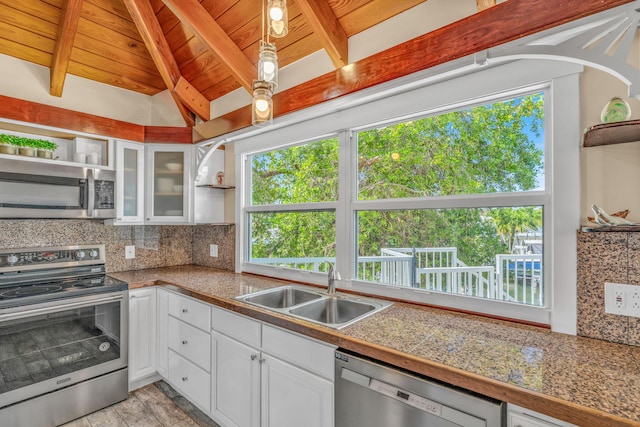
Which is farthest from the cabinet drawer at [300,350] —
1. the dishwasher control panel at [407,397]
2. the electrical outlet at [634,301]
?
the electrical outlet at [634,301]

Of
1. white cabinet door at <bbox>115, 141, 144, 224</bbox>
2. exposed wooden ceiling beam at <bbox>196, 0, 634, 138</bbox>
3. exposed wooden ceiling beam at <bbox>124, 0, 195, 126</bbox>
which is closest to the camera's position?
exposed wooden ceiling beam at <bbox>196, 0, 634, 138</bbox>

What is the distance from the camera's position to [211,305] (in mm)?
2127

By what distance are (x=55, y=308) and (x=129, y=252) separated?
37.9 inches

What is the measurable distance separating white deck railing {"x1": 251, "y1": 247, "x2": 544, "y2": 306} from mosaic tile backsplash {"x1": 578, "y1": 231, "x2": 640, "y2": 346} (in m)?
0.21

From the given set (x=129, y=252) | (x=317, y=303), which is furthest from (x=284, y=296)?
(x=129, y=252)

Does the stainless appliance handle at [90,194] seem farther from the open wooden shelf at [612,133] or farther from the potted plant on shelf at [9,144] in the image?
the open wooden shelf at [612,133]

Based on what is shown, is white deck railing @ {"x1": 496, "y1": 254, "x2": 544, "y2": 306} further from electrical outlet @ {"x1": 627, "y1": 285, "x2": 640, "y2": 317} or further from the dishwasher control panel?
the dishwasher control panel

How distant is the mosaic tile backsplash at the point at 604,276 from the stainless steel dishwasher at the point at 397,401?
0.66m

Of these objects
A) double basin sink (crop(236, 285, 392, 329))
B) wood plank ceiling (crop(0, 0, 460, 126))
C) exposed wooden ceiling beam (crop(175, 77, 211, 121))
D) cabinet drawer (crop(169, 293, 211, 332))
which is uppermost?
wood plank ceiling (crop(0, 0, 460, 126))

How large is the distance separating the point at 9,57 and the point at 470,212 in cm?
353

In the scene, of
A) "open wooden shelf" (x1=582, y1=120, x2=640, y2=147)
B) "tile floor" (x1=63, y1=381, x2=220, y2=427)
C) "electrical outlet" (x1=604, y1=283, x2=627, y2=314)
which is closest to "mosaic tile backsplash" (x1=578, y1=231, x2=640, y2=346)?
"electrical outlet" (x1=604, y1=283, x2=627, y2=314)

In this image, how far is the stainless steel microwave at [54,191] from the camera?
2.18 m

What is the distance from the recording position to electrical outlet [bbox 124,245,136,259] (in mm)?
3000

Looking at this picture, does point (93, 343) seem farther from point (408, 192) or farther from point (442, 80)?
point (442, 80)
